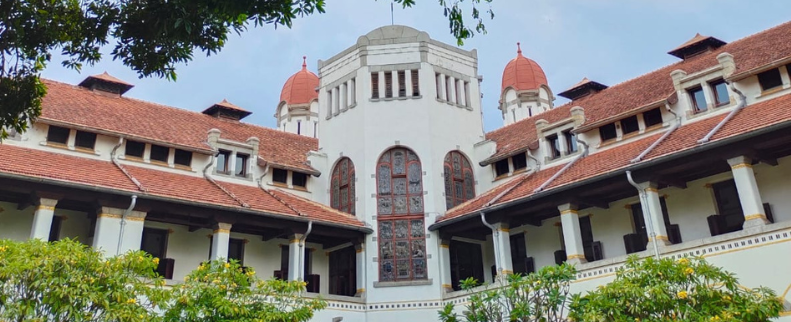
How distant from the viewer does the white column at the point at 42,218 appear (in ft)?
62.3

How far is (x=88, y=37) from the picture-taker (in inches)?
413

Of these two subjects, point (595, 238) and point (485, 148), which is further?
point (485, 148)

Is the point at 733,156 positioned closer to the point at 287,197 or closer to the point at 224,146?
the point at 287,197

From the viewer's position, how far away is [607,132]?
24.0m

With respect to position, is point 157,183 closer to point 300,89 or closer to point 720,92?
point 720,92

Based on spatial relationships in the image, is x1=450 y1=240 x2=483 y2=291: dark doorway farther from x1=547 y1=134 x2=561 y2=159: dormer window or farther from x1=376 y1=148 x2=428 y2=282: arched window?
x1=547 y1=134 x2=561 y2=159: dormer window

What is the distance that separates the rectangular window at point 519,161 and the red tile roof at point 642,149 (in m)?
1.26

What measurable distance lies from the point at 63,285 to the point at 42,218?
7456 mm

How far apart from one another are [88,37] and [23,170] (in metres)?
10.4

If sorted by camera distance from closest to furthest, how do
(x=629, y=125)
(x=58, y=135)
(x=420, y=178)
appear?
1. (x=58, y=135)
2. (x=629, y=125)
3. (x=420, y=178)

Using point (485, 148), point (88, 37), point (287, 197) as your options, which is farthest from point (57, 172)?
point (485, 148)

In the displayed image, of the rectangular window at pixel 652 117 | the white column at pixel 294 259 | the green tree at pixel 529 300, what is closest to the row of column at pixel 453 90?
the rectangular window at pixel 652 117

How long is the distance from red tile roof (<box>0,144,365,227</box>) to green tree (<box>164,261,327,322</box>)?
598cm

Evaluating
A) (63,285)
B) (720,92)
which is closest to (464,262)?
(720,92)
